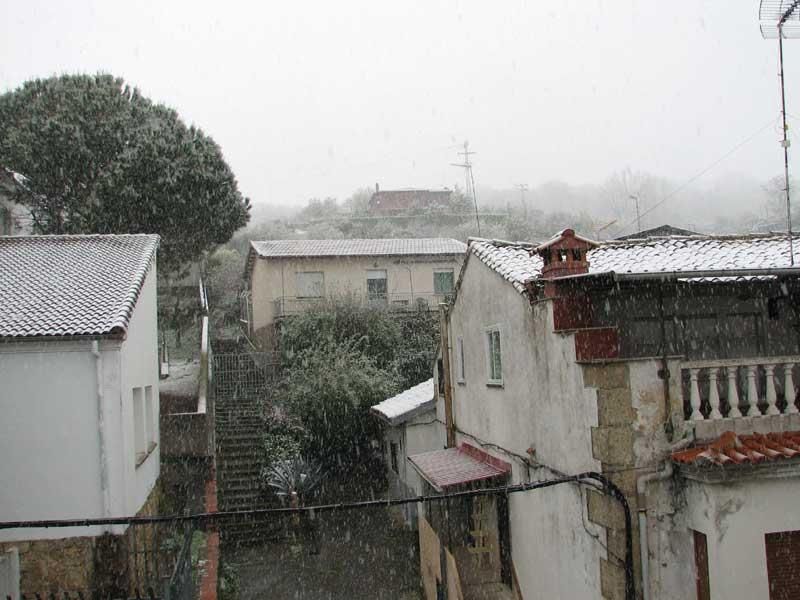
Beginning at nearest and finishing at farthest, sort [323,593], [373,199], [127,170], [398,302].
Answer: [323,593]
[127,170]
[398,302]
[373,199]

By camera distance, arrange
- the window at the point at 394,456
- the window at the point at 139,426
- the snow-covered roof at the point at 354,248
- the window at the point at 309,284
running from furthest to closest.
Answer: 1. the snow-covered roof at the point at 354,248
2. the window at the point at 309,284
3. the window at the point at 394,456
4. the window at the point at 139,426

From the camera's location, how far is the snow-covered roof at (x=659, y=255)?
9.85 m

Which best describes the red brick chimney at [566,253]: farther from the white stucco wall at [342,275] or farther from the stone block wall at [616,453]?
the white stucco wall at [342,275]

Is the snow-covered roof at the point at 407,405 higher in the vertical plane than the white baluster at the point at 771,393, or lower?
lower

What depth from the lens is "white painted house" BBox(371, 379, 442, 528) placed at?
1697 cm

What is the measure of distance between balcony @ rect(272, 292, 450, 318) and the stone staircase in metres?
6.19

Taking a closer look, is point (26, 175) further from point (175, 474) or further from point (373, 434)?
point (373, 434)

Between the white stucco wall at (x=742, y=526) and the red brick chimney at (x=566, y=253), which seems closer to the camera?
the white stucco wall at (x=742, y=526)

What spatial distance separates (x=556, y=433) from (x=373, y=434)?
41.3 feet

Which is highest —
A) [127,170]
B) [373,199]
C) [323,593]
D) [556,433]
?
[373,199]

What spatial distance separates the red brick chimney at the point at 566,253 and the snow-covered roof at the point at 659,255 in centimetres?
74

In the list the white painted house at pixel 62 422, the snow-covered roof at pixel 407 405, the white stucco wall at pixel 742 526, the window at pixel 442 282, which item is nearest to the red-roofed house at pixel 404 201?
the window at pixel 442 282

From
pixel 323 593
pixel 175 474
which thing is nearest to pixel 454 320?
pixel 323 593

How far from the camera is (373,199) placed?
61625 mm
